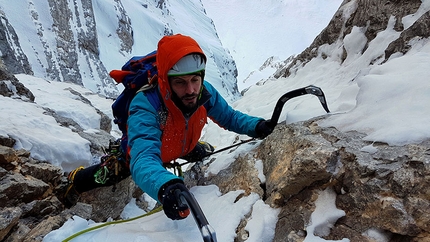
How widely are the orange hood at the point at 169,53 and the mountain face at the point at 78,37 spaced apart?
82.4ft

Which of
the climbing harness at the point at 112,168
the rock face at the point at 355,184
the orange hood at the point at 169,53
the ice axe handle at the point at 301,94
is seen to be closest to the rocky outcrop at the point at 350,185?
the rock face at the point at 355,184

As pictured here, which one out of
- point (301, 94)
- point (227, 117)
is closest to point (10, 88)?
point (227, 117)

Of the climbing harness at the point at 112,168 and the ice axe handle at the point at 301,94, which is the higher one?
the ice axe handle at the point at 301,94

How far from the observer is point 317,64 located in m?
6.86

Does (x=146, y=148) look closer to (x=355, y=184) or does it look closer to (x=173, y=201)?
(x=173, y=201)

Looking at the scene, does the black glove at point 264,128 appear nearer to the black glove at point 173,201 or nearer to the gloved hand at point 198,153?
the gloved hand at point 198,153

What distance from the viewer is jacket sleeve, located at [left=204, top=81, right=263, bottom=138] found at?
3607mm

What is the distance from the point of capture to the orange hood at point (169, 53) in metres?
2.55

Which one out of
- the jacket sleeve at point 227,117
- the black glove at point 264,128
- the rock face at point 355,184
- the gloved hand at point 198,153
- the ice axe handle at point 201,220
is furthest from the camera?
the gloved hand at point 198,153

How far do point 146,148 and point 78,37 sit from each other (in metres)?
42.1

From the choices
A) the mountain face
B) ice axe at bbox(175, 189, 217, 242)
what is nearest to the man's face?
ice axe at bbox(175, 189, 217, 242)

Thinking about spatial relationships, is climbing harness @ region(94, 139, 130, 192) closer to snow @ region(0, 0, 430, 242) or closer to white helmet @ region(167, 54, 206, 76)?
snow @ region(0, 0, 430, 242)

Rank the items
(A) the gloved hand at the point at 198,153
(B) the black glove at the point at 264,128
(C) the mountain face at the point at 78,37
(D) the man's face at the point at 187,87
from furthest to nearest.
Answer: (C) the mountain face at the point at 78,37
(A) the gloved hand at the point at 198,153
(B) the black glove at the point at 264,128
(D) the man's face at the point at 187,87

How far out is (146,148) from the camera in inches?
99.6
